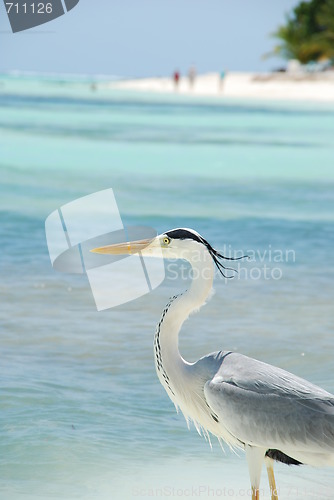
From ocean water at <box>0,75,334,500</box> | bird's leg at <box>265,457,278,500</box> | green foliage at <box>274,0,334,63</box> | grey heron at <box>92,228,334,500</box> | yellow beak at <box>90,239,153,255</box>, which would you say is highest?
yellow beak at <box>90,239,153,255</box>

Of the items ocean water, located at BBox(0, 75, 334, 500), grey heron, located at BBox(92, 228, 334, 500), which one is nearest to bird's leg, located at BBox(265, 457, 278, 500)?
grey heron, located at BBox(92, 228, 334, 500)

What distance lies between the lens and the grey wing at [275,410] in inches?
128

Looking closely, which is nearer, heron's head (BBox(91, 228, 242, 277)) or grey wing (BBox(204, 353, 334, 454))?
grey wing (BBox(204, 353, 334, 454))

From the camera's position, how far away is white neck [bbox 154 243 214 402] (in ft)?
11.4

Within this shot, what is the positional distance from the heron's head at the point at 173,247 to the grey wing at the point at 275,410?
467 millimetres

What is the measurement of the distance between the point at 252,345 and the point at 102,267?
7.04ft

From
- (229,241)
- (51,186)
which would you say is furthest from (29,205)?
(229,241)

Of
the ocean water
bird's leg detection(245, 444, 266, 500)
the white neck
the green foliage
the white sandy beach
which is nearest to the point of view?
bird's leg detection(245, 444, 266, 500)

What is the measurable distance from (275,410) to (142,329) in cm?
274

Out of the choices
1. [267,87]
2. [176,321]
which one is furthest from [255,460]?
[267,87]

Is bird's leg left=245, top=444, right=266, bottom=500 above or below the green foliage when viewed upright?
above

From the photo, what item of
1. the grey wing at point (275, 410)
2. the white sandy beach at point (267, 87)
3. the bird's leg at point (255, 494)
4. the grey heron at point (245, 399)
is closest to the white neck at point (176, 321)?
the grey heron at point (245, 399)

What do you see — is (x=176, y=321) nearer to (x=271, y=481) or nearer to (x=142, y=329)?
(x=271, y=481)

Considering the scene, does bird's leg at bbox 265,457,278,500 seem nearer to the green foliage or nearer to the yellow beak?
the yellow beak
